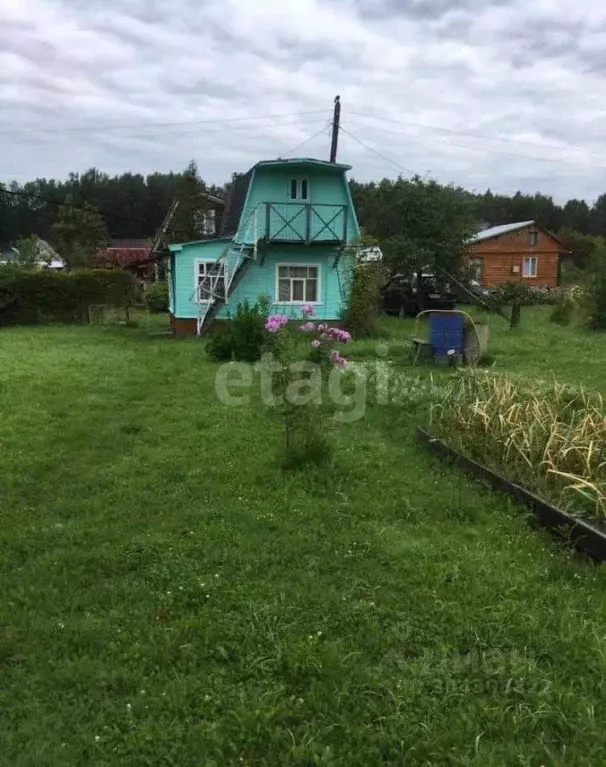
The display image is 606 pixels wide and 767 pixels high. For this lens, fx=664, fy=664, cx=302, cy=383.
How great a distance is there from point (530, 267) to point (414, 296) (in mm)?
19299

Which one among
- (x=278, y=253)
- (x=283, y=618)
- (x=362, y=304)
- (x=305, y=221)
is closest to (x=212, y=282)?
(x=278, y=253)

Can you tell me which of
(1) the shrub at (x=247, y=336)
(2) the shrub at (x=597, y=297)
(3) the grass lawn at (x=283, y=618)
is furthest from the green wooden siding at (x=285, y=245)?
(3) the grass lawn at (x=283, y=618)

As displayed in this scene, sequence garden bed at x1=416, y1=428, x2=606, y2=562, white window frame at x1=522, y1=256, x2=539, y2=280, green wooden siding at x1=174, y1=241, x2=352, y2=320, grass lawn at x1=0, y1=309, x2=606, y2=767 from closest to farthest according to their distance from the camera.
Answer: grass lawn at x1=0, y1=309, x2=606, y2=767 < garden bed at x1=416, y1=428, x2=606, y2=562 < green wooden siding at x1=174, y1=241, x2=352, y2=320 < white window frame at x1=522, y1=256, x2=539, y2=280

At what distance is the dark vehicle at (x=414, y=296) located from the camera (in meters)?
25.8

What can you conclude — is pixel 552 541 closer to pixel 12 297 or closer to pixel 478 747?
pixel 478 747

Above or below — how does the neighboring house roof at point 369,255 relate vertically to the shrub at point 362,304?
above

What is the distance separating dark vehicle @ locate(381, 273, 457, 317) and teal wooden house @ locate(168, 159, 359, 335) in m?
5.85

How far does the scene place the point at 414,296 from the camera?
86.4 feet

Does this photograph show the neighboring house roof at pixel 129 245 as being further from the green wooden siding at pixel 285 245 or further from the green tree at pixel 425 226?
the green wooden siding at pixel 285 245

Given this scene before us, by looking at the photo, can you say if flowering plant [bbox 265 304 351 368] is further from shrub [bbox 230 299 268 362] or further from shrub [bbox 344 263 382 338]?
shrub [bbox 344 263 382 338]

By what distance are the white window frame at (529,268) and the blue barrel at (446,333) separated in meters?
32.2

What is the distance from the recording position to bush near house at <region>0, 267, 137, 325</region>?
22203mm

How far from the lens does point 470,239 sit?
26.2 m

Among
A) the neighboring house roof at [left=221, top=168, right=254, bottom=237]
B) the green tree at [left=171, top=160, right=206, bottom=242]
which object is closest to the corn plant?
the neighboring house roof at [left=221, top=168, right=254, bottom=237]
